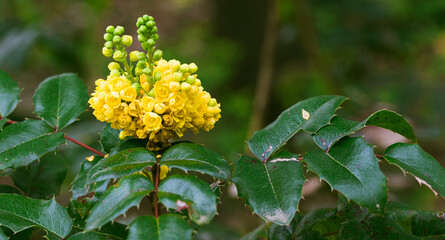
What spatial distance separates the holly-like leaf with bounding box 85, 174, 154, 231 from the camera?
74 centimetres

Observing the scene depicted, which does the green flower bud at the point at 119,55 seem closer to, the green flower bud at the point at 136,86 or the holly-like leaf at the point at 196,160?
the green flower bud at the point at 136,86

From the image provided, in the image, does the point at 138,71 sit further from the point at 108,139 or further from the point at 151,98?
the point at 108,139

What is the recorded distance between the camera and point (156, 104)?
0.95m

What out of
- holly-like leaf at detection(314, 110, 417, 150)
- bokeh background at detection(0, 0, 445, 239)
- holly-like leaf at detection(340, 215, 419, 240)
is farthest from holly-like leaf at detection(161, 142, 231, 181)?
bokeh background at detection(0, 0, 445, 239)

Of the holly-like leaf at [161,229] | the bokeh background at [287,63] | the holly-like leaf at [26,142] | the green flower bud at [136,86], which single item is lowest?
the bokeh background at [287,63]

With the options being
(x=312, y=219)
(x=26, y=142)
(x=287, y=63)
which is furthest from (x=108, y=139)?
(x=287, y=63)

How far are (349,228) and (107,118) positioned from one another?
0.66 m

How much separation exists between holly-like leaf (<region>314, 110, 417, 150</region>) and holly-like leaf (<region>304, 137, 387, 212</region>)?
2cm

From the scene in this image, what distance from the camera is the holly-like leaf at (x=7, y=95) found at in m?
1.23

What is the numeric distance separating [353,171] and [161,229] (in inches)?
16.8

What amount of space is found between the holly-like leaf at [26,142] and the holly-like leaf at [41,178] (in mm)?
214

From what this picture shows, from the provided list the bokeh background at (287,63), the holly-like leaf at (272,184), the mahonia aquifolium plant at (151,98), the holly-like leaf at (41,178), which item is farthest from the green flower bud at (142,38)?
the bokeh background at (287,63)

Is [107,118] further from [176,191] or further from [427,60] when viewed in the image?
[427,60]

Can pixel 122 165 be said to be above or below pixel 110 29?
below
